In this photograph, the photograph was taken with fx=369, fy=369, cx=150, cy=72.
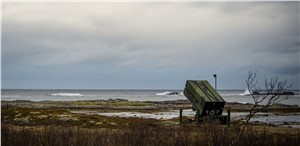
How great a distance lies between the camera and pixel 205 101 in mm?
18062

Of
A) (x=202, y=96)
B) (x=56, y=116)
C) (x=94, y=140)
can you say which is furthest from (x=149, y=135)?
(x=56, y=116)

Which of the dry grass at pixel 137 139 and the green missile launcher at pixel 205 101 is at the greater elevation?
the green missile launcher at pixel 205 101

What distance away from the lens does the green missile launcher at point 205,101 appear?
18250mm

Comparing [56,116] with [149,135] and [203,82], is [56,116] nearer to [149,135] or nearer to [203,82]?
[203,82]

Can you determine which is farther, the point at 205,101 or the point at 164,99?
the point at 164,99

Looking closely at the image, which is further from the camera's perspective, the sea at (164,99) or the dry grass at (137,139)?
the sea at (164,99)

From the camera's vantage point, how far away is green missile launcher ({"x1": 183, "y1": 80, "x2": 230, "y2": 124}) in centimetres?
1825

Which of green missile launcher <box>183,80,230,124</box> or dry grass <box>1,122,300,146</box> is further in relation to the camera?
green missile launcher <box>183,80,230,124</box>

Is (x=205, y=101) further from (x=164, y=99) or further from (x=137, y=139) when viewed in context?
(x=164, y=99)

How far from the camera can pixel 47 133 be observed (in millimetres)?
10469

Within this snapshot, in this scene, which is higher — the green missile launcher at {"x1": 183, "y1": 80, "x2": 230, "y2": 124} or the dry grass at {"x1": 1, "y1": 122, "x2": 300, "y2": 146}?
the green missile launcher at {"x1": 183, "y1": 80, "x2": 230, "y2": 124}

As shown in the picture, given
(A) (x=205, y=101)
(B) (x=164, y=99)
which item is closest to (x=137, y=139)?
(A) (x=205, y=101)

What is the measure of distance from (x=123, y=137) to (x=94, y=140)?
1.00m

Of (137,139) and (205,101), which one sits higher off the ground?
(205,101)
